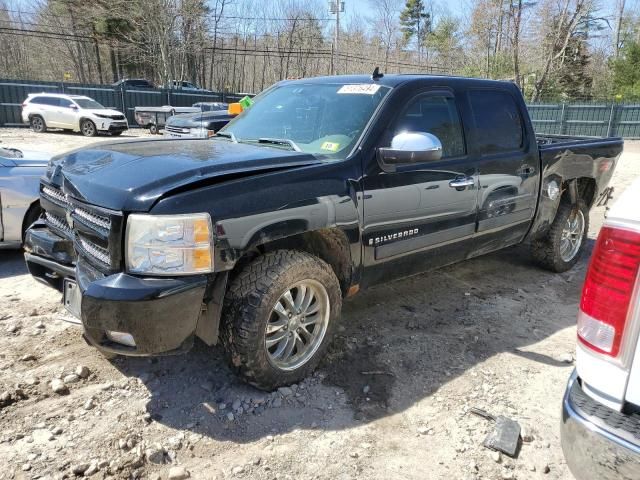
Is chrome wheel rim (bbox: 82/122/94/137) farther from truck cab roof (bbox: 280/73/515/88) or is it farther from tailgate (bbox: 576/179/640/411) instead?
tailgate (bbox: 576/179/640/411)

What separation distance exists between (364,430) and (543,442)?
958mm

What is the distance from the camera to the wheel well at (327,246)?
10.3 feet

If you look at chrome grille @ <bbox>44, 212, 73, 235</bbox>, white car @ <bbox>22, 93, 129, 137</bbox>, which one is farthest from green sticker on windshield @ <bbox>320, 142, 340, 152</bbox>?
white car @ <bbox>22, 93, 129, 137</bbox>

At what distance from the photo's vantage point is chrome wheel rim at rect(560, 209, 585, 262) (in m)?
5.48

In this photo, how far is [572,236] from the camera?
18.5ft

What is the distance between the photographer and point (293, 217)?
9.43ft

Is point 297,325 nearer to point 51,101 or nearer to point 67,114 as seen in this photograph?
point 67,114

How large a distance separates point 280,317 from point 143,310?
0.86m

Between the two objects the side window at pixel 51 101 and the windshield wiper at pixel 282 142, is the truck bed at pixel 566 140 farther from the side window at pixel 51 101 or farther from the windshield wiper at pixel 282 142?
the side window at pixel 51 101

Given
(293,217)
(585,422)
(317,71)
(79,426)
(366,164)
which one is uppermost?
(317,71)

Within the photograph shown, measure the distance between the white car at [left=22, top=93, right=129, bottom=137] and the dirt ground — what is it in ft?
59.4

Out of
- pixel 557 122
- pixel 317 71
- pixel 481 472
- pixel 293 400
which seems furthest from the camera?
pixel 317 71

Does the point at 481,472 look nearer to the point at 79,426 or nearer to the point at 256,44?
the point at 79,426

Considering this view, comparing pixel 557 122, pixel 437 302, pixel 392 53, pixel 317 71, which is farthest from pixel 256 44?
pixel 437 302
